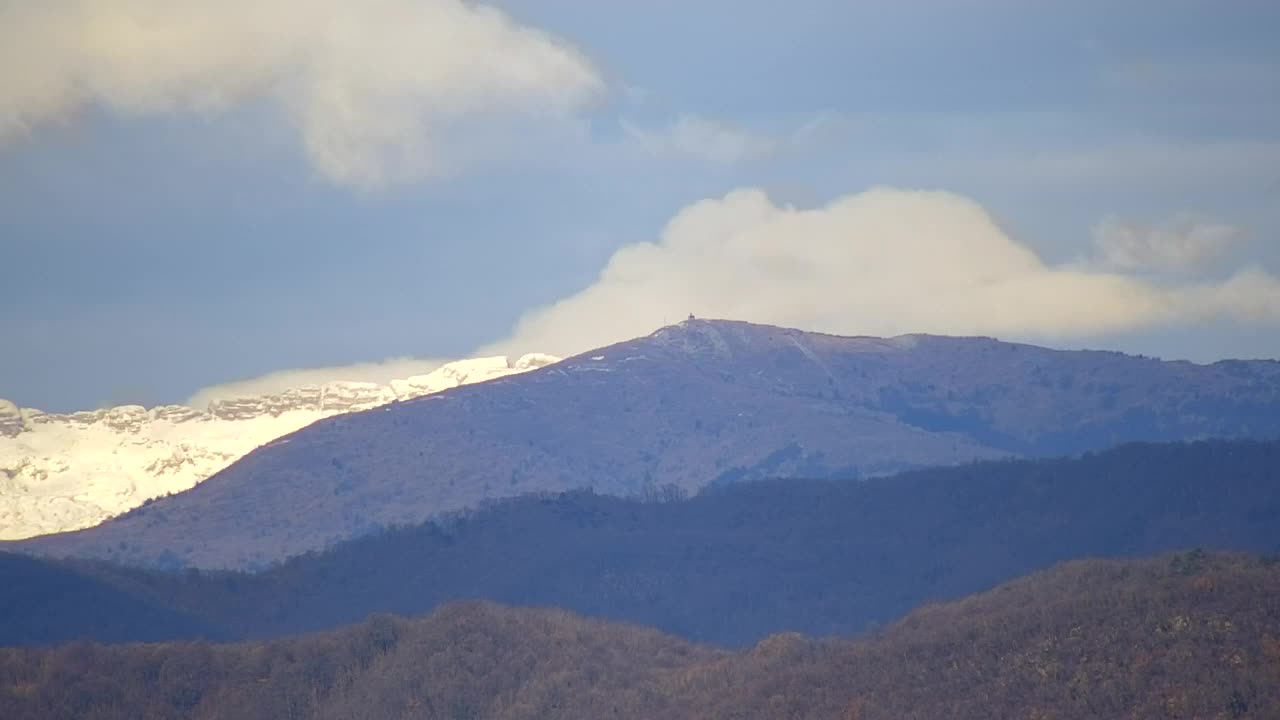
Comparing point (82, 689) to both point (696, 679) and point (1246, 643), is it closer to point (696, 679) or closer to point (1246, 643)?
point (696, 679)

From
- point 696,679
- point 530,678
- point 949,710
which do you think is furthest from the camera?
point 530,678

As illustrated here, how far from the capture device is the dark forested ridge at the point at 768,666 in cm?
12112

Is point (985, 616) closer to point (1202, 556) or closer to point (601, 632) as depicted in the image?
point (1202, 556)

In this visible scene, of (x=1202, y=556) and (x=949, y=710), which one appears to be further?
(x=1202, y=556)

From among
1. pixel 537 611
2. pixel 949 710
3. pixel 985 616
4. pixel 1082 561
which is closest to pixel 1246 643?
pixel 949 710

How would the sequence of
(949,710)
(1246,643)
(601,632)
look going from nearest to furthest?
(1246,643), (949,710), (601,632)

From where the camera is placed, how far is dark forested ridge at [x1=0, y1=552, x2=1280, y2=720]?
121 m

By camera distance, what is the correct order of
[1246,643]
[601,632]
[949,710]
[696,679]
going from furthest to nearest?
[601,632] → [696,679] → [949,710] → [1246,643]

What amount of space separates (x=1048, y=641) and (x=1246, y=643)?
54.9 ft

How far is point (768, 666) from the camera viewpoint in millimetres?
155250

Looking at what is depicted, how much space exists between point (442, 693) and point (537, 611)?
880 inches

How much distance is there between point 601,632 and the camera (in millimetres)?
184375

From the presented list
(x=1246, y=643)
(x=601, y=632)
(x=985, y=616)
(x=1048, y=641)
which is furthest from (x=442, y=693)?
(x=1246, y=643)

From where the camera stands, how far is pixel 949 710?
423ft
